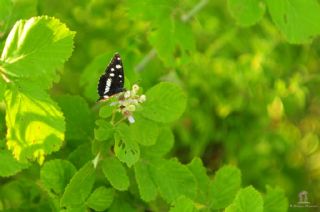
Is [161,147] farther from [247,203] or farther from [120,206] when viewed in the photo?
[247,203]

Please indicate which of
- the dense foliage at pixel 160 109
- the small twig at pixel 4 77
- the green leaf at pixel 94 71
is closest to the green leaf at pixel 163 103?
the dense foliage at pixel 160 109

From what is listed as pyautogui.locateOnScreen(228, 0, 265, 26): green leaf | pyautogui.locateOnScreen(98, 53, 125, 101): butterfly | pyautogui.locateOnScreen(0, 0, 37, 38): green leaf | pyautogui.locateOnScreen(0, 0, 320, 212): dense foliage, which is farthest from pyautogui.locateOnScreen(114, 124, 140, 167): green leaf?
pyautogui.locateOnScreen(228, 0, 265, 26): green leaf

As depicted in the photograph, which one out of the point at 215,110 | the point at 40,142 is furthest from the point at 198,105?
the point at 40,142

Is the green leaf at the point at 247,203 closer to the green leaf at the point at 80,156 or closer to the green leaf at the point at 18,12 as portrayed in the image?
the green leaf at the point at 80,156

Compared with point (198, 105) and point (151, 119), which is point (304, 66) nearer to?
point (198, 105)

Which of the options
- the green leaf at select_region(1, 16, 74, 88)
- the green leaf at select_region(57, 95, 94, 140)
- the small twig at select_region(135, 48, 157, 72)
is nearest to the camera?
the green leaf at select_region(1, 16, 74, 88)

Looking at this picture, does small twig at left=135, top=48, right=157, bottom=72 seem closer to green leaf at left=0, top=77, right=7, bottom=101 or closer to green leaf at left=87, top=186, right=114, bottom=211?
green leaf at left=87, top=186, right=114, bottom=211
